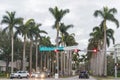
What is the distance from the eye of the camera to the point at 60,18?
95.5 metres

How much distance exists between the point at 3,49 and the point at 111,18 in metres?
45.3

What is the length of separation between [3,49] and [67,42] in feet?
67.4

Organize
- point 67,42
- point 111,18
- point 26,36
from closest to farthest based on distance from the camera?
point 111,18 → point 26,36 → point 67,42

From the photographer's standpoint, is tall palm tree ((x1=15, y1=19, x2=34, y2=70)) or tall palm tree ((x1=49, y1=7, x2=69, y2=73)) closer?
tall palm tree ((x1=15, y1=19, x2=34, y2=70))

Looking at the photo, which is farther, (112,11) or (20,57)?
(20,57)

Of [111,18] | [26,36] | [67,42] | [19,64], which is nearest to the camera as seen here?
[111,18]

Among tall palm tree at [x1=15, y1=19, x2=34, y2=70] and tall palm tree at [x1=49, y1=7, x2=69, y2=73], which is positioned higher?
tall palm tree at [x1=49, y1=7, x2=69, y2=73]

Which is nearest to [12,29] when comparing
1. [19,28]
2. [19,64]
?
[19,28]

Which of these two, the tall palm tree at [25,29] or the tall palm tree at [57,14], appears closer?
the tall palm tree at [25,29]

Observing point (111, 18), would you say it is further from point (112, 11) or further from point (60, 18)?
point (60, 18)

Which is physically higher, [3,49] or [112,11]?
[112,11]

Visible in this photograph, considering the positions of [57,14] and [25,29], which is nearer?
[57,14]

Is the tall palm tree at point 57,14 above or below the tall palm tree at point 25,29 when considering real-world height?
above

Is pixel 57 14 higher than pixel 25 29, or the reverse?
pixel 57 14
